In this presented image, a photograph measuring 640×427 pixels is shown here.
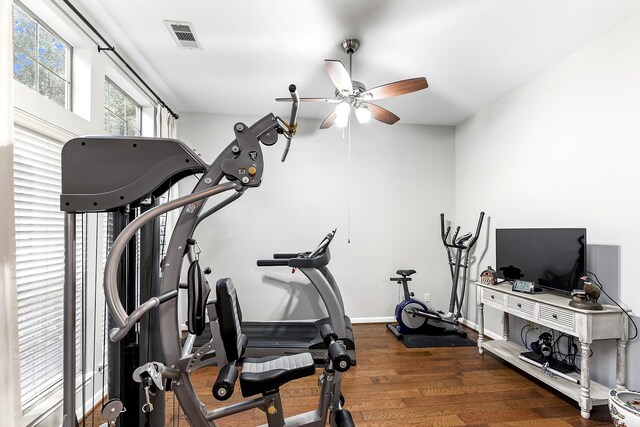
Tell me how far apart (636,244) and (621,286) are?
330mm

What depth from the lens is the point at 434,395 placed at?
2.41 metres

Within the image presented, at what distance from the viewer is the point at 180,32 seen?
236 centimetres

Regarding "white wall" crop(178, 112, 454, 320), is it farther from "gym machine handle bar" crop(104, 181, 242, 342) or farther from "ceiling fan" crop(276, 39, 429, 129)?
"gym machine handle bar" crop(104, 181, 242, 342)

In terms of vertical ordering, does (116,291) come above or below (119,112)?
Result: below

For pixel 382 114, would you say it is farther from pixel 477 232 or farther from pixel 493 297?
pixel 493 297

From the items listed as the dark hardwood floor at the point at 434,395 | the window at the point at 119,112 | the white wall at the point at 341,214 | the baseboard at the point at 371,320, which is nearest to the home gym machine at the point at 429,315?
the baseboard at the point at 371,320

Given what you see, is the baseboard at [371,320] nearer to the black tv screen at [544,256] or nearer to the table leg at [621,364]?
the black tv screen at [544,256]

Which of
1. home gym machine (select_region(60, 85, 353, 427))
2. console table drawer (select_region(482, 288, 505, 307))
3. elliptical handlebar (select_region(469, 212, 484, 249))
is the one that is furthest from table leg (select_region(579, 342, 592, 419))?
home gym machine (select_region(60, 85, 353, 427))

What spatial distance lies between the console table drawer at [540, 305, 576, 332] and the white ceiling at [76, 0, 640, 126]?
2.11m

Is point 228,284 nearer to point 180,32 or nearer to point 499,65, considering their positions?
point 180,32

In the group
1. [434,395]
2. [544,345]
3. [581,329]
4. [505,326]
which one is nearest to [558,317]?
[581,329]

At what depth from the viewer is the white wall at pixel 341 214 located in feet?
13.1

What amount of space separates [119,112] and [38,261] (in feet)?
5.47

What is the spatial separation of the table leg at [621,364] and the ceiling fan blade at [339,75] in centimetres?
267
